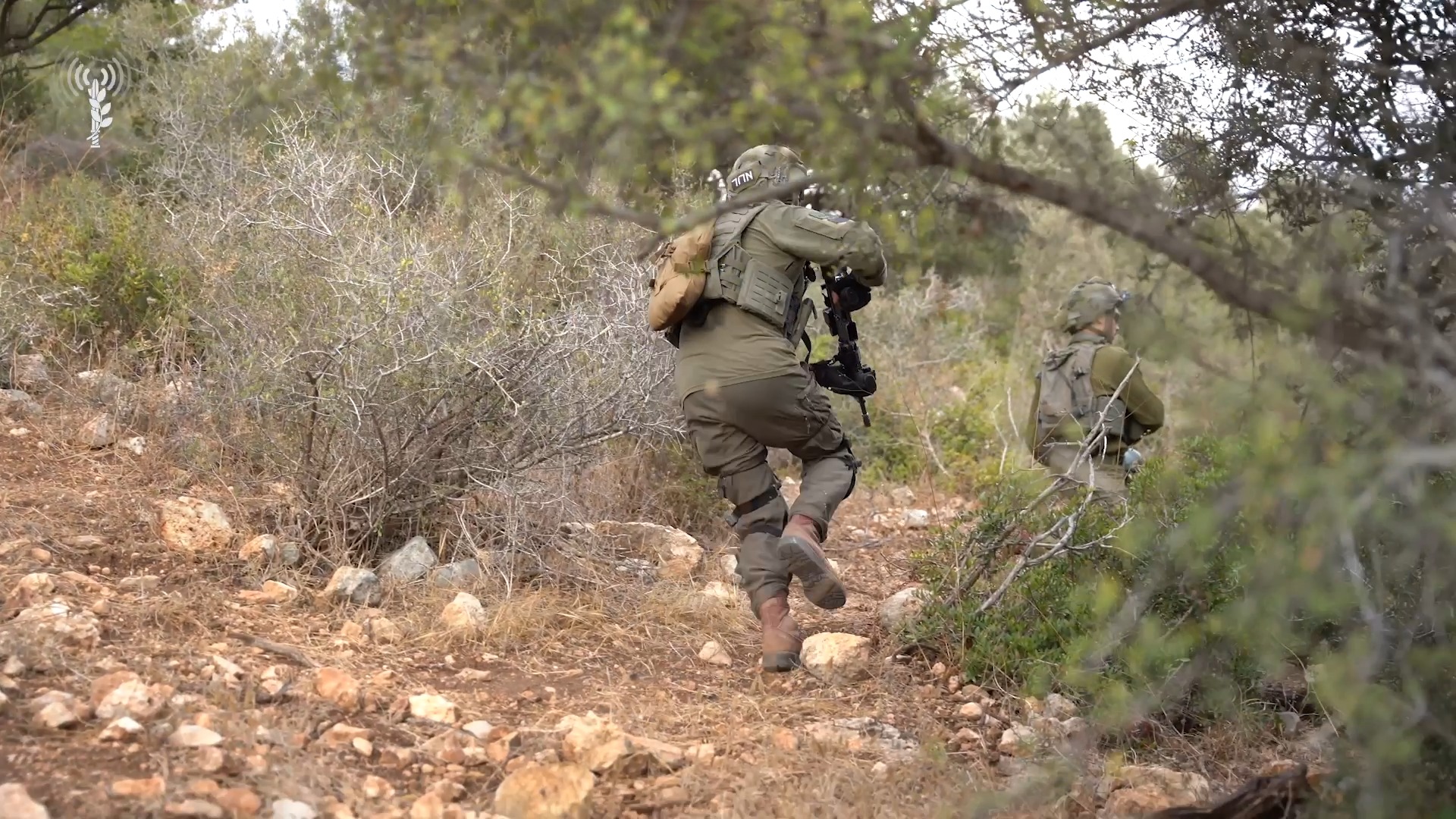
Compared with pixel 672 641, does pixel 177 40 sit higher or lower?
higher

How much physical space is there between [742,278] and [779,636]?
1.24 meters

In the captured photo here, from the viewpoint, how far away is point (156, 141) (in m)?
7.66

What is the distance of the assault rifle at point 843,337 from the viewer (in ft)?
15.2

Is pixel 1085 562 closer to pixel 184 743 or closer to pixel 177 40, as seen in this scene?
pixel 184 743

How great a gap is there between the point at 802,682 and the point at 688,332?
4.26 feet

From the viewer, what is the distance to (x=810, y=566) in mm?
4219

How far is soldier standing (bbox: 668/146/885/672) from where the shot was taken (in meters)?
4.31

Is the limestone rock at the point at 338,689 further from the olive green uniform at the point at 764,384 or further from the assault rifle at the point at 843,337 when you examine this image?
the assault rifle at the point at 843,337

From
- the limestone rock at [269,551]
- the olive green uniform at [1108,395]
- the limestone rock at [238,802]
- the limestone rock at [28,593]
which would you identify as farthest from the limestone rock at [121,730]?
the olive green uniform at [1108,395]

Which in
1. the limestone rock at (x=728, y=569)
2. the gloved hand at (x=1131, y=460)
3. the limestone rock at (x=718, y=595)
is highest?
the gloved hand at (x=1131, y=460)

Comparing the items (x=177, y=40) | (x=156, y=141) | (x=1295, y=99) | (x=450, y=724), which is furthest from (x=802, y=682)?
(x=177, y=40)

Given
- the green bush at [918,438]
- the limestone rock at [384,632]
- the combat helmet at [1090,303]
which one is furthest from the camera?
the green bush at [918,438]

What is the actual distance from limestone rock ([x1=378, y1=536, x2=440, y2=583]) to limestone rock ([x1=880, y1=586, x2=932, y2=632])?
1727 millimetres

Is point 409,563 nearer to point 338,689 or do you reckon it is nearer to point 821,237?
point 338,689
